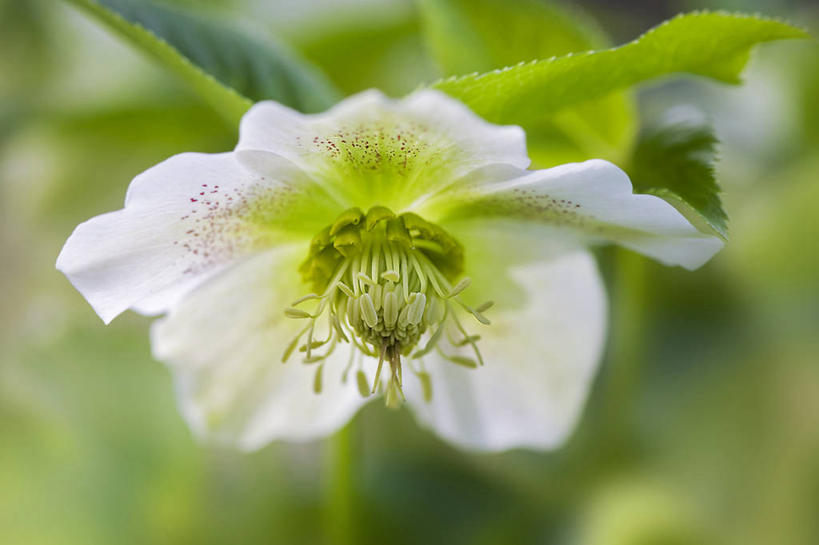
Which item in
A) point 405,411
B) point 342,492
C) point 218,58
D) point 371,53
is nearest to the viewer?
point 218,58

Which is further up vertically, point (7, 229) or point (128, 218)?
point (7, 229)

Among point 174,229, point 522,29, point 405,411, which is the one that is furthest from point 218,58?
point 405,411

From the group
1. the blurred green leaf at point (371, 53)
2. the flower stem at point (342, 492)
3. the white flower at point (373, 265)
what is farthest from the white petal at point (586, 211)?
the blurred green leaf at point (371, 53)

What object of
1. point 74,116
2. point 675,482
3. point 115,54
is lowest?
point 675,482

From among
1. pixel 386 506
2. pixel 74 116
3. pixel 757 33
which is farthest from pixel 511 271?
pixel 74 116

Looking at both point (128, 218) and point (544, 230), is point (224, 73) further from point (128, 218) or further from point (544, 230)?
point (544, 230)

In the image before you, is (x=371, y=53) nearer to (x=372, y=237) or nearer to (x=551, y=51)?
(x=551, y=51)

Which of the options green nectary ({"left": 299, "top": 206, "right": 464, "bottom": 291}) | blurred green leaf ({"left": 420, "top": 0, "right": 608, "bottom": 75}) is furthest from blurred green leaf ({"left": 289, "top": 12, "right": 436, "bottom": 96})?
green nectary ({"left": 299, "top": 206, "right": 464, "bottom": 291})
